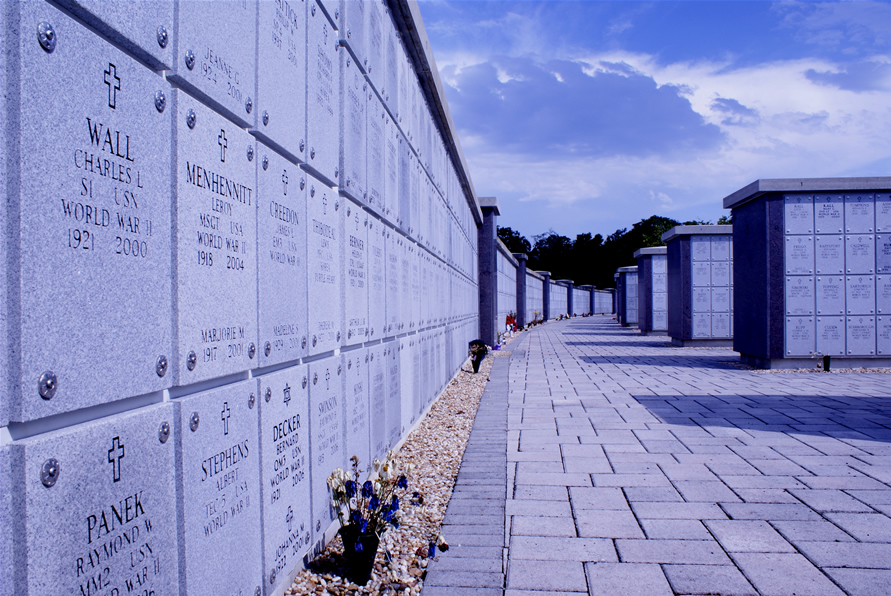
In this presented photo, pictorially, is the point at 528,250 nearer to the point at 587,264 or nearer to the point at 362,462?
the point at 587,264

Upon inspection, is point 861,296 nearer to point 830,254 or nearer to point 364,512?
point 830,254

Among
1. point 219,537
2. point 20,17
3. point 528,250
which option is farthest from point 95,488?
point 528,250

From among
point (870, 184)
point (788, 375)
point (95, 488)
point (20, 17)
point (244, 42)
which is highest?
point (870, 184)

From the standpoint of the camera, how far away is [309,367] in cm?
292

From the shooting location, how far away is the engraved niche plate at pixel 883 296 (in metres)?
11.3

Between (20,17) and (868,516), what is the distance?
4490mm

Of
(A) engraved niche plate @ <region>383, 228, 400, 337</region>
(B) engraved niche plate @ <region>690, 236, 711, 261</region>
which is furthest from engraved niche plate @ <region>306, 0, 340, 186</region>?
(B) engraved niche plate @ <region>690, 236, 711, 261</region>

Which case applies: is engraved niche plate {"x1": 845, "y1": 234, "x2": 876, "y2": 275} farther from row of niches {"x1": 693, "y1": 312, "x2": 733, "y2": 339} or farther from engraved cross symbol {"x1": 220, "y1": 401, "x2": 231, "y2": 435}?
engraved cross symbol {"x1": 220, "y1": 401, "x2": 231, "y2": 435}

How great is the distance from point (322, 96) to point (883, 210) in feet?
38.1

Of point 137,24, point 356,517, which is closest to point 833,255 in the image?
point 356,517

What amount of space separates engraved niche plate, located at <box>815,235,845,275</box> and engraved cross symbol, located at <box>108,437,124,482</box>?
1235 centimetres

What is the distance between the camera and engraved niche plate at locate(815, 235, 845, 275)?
1133cm

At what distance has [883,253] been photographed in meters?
11.3

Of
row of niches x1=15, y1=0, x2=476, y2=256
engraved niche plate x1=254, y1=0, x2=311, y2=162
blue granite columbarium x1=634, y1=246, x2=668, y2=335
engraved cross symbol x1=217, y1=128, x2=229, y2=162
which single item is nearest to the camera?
row of niches x1=15, y1=0, x2=476, y2=256
